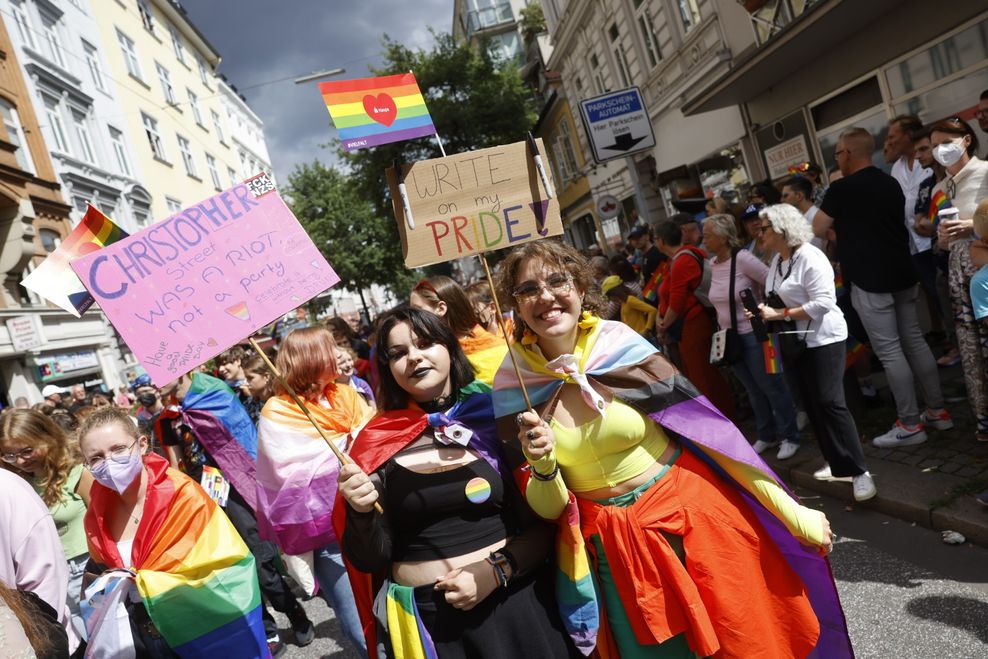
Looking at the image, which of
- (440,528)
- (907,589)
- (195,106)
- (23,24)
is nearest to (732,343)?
(907,589)

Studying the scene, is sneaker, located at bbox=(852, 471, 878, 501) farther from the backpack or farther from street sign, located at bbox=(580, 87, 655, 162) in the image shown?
street sign, located at bbox=(580, 87, 655, 162)

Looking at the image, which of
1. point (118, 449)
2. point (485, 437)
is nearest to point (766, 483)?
point (485, 437)

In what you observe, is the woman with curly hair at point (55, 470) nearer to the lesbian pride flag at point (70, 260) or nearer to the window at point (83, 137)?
the lesbian pride flag at point (70, 260)

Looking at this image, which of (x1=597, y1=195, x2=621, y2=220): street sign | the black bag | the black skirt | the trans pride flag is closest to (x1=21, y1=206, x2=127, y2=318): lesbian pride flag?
the trans pride flag

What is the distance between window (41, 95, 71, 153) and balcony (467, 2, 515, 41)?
23285 millimetres

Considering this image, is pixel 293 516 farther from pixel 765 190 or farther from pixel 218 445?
pixel 765 190

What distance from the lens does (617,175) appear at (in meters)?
21.5

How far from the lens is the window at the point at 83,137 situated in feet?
67.8

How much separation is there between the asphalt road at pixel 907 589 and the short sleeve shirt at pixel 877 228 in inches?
60.7

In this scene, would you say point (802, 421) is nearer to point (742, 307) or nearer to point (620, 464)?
point (742, 307)

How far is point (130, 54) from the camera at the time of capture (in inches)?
1038

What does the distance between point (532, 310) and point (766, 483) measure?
3.26 ft

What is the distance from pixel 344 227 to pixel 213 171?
7.73 metres

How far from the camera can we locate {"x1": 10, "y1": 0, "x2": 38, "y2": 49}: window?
18203mm
